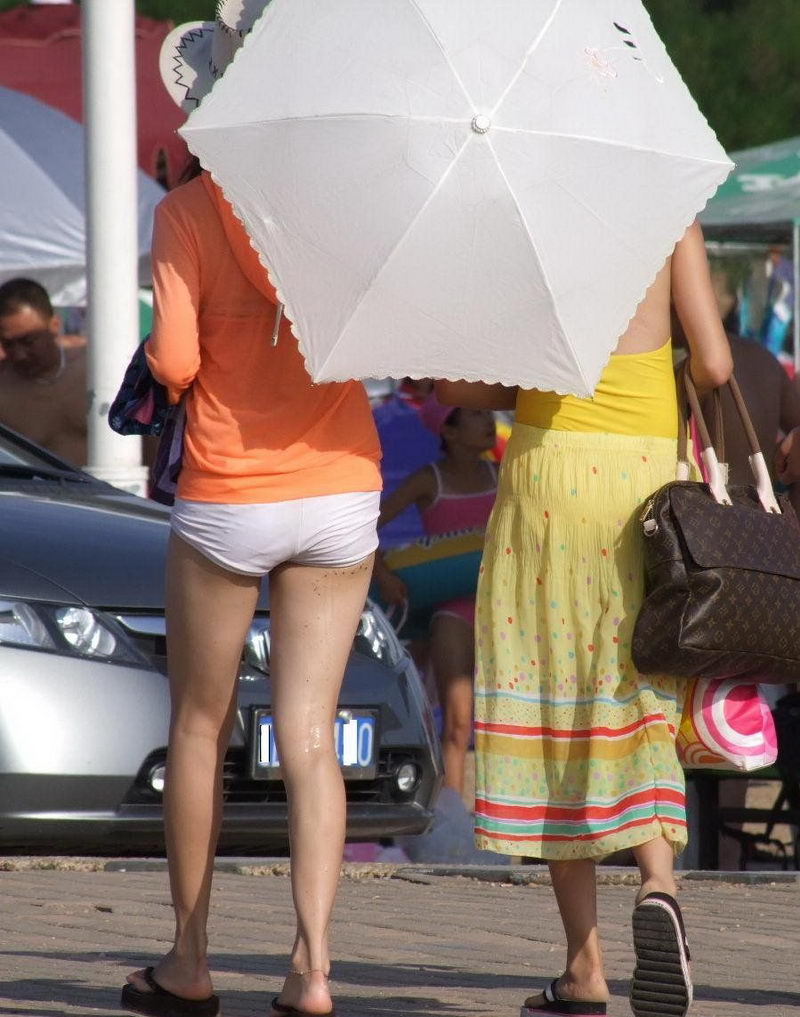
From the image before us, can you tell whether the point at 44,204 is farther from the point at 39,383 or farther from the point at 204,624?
the point at 204,624

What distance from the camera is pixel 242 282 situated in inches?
153

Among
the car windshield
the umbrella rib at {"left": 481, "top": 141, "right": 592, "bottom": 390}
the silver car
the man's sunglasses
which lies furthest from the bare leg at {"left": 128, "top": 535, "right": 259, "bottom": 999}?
the man's sunglasses

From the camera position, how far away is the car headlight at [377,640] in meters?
6.61

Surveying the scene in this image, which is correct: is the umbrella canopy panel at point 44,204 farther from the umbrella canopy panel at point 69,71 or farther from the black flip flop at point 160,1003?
the black flip flop at point 160,1003

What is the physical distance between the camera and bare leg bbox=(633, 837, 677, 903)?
4074 millimetres

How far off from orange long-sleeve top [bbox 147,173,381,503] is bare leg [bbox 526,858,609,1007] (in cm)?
93

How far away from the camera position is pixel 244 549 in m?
3.90

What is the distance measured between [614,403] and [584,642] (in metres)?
0.48

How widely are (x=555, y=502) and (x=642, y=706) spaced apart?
44cm

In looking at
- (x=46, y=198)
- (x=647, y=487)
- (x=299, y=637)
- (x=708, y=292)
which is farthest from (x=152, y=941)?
(x=46, y=198)

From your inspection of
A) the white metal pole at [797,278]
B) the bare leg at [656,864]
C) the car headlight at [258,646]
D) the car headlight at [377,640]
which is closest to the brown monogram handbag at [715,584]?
the bare leg at [656,864]

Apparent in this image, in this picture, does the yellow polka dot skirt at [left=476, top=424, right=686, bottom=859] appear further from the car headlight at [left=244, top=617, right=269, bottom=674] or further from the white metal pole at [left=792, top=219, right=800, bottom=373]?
the white metal pole at [left=792, top=219, right=800, bottom=373]

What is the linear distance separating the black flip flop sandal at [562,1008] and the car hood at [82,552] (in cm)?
232

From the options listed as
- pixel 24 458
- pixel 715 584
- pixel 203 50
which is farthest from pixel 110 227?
pixel 715 584
